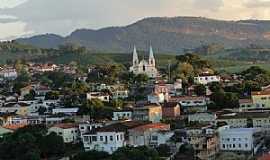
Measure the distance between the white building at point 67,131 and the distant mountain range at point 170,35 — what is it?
116 meters

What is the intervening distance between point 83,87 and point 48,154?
15.5m

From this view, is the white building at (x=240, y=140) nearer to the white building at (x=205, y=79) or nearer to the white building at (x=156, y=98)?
the white building at (x=156, y=98)

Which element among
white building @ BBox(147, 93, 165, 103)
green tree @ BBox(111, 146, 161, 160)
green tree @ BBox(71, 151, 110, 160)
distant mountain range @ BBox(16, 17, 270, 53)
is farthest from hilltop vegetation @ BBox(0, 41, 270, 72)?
distant mountain range @ BBox(16, 17, 270, 53)

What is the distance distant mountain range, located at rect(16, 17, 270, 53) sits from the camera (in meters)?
158

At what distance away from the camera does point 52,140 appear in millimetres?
→ 28562

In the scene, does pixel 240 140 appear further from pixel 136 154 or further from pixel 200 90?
pixel 200 90

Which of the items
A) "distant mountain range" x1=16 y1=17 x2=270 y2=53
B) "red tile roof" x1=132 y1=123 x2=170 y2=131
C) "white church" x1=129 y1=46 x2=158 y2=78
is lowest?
"red tile roof" x1=132 y1=123 x2=170 y2=131

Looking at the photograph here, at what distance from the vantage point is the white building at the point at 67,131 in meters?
31.0

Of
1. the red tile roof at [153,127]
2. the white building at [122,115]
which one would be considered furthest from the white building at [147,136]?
the white building at [122,115]

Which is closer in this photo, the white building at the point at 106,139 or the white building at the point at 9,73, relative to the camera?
the white building at the point at 106,139

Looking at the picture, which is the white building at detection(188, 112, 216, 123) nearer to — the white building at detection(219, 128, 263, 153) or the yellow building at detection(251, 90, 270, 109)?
the white building at detection(219, 128, 263, 153)

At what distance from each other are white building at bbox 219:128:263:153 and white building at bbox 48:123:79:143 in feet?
24.6

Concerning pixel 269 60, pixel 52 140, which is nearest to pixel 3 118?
pixel 52 140

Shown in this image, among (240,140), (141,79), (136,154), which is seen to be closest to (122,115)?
(240,140)
